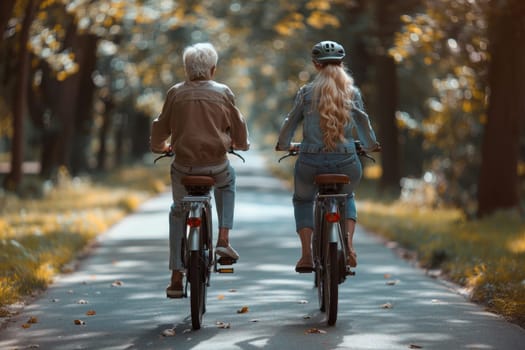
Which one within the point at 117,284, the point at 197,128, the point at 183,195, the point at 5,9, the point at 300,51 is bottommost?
the point at 117,284

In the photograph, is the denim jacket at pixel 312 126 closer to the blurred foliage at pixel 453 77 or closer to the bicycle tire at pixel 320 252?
the bicycle tire at pixel 320 252

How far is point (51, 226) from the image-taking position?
15.6 metres

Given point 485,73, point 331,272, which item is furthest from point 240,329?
point 485,73

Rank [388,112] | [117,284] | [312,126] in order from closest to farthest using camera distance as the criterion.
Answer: [312,126]
[117,284]
[388,112]

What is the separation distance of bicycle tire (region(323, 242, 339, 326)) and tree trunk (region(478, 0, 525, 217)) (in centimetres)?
923

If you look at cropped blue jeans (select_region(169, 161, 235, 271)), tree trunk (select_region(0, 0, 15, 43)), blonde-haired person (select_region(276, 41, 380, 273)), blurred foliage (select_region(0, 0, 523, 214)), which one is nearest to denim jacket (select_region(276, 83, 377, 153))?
blonde-haired person (select_region(276, 41, 380, 273))

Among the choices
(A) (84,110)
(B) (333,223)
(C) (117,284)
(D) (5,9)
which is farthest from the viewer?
(A) (84,110)

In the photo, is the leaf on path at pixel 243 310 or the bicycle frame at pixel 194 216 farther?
the leaf on path at pixel 243 310

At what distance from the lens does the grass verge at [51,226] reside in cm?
1018

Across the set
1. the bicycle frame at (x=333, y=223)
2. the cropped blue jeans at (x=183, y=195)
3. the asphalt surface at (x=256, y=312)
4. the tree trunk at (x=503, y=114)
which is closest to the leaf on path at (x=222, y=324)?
the asphalt surface at (x=256, y=312)

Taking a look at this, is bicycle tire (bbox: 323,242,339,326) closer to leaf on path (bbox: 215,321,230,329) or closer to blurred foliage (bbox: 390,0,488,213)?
leaf on path (bbox: 215,321,230,329)

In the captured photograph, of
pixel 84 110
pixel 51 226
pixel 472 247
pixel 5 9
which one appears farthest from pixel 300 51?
pixel 472 247

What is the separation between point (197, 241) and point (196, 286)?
1.08 feet

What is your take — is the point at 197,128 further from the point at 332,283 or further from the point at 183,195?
the point at 332,283
